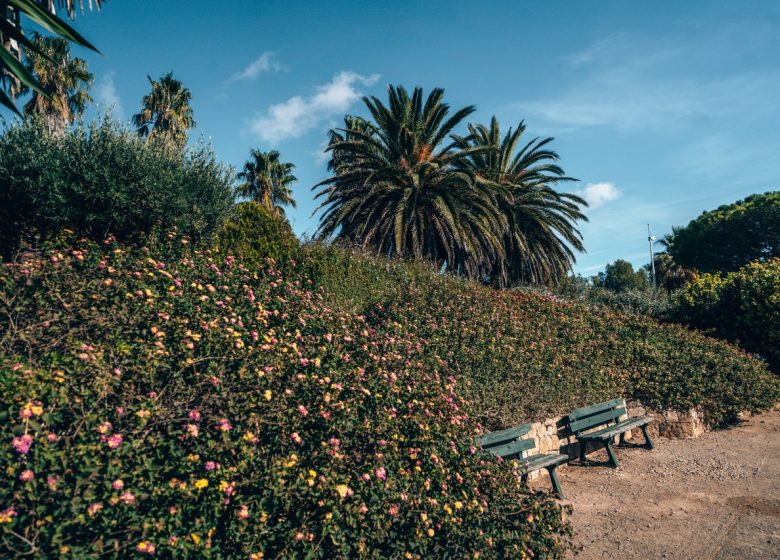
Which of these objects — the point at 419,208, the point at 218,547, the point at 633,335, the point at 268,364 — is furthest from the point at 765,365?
the point at 218,547

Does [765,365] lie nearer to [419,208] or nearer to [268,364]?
[419,208]

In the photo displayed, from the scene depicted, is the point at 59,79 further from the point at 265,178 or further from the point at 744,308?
the point at 744,308

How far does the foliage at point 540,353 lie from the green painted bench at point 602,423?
54 centimetres

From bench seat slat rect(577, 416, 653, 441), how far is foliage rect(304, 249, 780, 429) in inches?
29.0

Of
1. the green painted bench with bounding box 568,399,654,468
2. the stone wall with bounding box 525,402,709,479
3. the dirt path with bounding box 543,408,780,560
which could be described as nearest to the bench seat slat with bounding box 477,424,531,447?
the dirt path with bounding box 543,408,780,560

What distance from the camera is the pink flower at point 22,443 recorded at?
7.41 feet

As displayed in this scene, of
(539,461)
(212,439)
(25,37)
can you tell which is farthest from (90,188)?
(539,461)

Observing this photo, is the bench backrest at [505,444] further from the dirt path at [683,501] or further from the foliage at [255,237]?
the foliage at [255,237]

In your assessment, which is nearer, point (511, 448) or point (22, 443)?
point (22, 443)

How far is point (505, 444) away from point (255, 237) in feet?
18.3

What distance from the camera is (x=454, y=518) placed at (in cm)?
345

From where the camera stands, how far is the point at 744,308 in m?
13.1

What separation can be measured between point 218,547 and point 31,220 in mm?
5741

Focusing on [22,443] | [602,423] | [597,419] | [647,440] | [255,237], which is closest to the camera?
[22,443]
